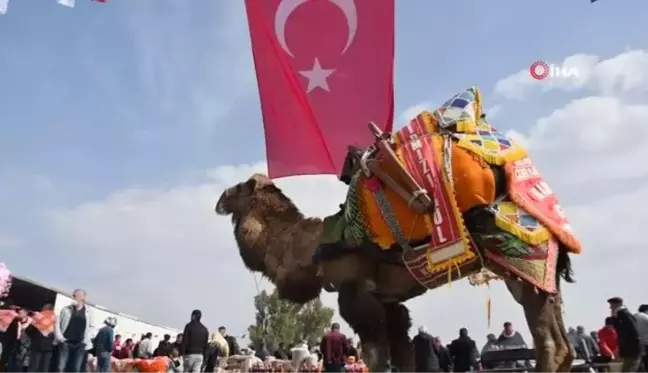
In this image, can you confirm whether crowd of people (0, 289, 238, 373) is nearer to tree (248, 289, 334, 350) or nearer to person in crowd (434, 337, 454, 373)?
person in crowd (434, 337, 454, 373)

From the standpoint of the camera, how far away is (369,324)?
591cm

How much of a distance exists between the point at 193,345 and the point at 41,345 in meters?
2.45

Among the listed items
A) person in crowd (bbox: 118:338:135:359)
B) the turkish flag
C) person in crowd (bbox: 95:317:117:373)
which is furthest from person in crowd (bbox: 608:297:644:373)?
person in crowd (bbox: 118:338:135:359)

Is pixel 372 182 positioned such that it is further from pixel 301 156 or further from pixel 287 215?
pixel 301 156

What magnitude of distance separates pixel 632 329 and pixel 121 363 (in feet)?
33.1

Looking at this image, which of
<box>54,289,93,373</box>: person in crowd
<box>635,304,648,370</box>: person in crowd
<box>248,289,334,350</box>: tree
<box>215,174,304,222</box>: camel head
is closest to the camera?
<box>215,174,304,222</box>: camel head

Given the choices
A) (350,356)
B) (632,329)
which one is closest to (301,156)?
(632,329)

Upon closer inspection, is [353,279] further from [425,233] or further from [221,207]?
[221,207]

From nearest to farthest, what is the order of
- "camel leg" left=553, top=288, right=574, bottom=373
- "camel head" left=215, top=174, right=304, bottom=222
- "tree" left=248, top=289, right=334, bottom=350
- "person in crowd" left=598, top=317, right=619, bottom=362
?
"camel leg" left=553, top=288, right=574, bottom=373, "camel head" left=215, top=174, right=304, bottom=222, "person in crowd" left=598, top=317, right=619, bottom=362, "tree" left=248, top=289, right=334, bottom=350

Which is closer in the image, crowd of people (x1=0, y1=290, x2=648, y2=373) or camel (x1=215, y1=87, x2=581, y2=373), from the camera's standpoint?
camel (x1=215, y1=87, x2=581, y2=373)

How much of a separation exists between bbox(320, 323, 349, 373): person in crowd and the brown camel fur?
22.2 feet

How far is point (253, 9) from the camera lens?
10.9m

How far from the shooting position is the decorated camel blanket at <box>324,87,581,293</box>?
18.1 feet

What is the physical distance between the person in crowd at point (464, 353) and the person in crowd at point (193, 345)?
4634 millimetres
